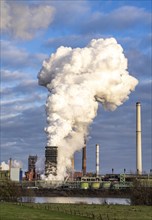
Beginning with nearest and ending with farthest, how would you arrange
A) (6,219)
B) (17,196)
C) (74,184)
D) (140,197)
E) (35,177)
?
(6,219) < (140,197) < (17,196) < (74,184) < (35,177)

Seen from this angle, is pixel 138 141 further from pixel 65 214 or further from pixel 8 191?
pixel 65 214

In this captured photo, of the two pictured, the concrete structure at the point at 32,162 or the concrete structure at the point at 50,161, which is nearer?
the concrete structure at the point at 50,161

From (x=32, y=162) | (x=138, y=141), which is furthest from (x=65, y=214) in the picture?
(x=32, y=162)

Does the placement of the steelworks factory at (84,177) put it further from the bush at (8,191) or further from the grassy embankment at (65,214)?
the grassy embankment at (65,214)

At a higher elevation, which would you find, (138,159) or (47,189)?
(138,159)

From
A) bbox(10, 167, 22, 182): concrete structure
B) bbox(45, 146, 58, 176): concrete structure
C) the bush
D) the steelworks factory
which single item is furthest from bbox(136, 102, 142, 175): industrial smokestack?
the bush

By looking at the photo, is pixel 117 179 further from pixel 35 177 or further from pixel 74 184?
pixel 35 177

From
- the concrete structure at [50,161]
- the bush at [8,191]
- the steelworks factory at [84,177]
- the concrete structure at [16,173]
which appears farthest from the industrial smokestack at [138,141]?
the bush at [8,191]

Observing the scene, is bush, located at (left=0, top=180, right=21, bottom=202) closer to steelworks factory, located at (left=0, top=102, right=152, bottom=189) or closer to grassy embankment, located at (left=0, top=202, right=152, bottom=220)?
grassy embankment, located at (left=0, top=202, right=152, bottom=220)

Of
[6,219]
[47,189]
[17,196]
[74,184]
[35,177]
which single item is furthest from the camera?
[35,177]

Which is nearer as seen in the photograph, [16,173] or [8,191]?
[8,191]

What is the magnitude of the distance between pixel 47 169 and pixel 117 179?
29.5 m

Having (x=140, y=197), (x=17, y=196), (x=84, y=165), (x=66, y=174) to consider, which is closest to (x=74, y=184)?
(x=66, y=174)

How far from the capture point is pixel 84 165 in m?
189
